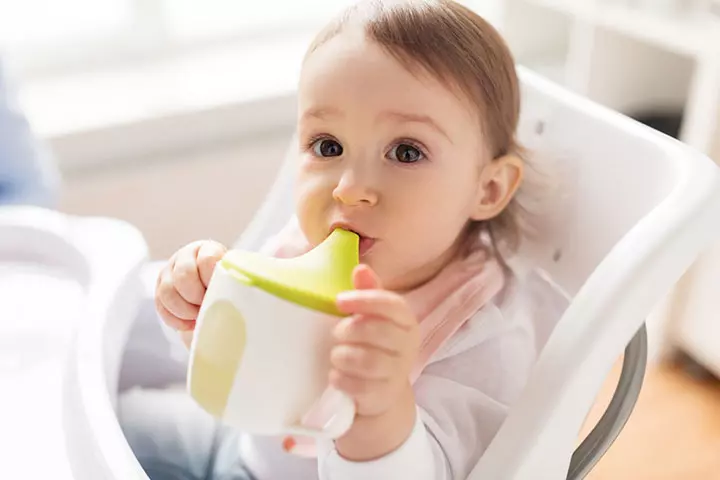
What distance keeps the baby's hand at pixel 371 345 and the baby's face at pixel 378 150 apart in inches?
5.3

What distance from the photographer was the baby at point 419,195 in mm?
611

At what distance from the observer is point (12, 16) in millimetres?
1396

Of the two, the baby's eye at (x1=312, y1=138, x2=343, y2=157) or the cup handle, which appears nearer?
the cup handle

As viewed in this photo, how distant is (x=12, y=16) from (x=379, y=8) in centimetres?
96

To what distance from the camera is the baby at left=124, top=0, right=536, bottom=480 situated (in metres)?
0.61

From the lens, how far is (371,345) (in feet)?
1.57

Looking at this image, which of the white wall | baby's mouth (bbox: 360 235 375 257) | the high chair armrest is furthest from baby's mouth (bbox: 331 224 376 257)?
the white wall

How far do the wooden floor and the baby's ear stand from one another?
2.20ft

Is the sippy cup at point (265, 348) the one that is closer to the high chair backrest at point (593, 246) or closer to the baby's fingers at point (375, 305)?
the baby's fingers at point (375, 305)

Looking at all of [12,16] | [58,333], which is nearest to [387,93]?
[58,333]

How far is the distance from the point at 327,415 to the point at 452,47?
0.97 ft

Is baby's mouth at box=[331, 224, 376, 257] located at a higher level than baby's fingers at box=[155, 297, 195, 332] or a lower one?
higher

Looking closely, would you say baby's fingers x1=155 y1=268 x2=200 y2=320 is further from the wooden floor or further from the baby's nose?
the wooden floor

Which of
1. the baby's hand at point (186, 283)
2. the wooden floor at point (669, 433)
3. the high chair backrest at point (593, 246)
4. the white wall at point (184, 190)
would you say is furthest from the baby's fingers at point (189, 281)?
the wooden floor at point (669, 433)
